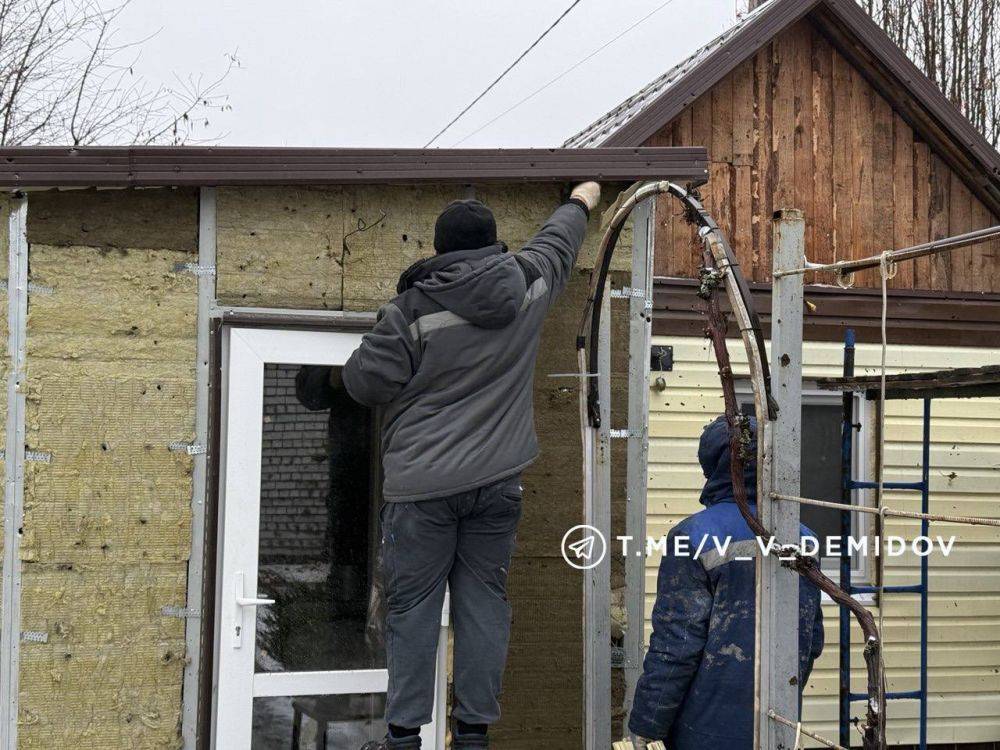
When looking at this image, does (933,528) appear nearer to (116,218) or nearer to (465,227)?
(465,227)

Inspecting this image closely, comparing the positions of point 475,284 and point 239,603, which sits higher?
point 475,284

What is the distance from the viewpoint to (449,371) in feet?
12.6

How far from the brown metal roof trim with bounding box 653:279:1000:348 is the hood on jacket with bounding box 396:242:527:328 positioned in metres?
4.18

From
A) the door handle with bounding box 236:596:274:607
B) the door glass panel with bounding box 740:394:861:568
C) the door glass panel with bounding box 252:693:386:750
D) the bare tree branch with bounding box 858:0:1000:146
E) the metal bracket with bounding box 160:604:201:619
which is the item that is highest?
the bare tree branch with bounding box 858:0:1000:146

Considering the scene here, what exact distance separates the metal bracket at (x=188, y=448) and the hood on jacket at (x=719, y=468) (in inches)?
75.0

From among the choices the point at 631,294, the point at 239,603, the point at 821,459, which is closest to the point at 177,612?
the point at 239,603

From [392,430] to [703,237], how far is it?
126 centimetres

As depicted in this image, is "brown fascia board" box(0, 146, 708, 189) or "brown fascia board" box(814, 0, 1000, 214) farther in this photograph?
"brown fascia board" box(814, 0, 1000, 214)

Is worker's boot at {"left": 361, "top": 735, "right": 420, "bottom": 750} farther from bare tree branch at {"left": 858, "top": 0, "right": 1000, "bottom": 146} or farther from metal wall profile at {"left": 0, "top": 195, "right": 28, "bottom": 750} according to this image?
bare tree branch at {"left": 858, "top": 0, "right": 1000, "bottom": 146}

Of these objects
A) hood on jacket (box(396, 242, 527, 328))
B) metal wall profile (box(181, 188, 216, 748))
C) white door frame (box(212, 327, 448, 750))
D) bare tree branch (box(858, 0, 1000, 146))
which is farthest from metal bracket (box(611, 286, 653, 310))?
bare tree branch (box(858, 0, 1000, 146))

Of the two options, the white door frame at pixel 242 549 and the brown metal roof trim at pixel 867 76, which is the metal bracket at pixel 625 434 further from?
the brown metal roof trim at pixel 867 76

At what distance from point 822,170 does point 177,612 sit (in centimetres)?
611

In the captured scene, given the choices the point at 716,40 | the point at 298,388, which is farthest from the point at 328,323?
the point at 716,40

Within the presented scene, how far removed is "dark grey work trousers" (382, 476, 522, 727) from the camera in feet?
12.5
